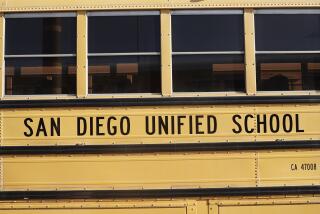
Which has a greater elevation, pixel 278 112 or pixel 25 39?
Answer: pixel 25 39

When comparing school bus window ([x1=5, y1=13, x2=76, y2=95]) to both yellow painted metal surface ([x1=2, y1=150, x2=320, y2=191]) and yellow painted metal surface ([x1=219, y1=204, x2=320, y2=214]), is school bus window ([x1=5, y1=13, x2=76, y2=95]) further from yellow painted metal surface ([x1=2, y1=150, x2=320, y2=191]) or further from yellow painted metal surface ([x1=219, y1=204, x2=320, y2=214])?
yellow painted metal surface ([x1=219, y1=204, x2=320, y2=214])

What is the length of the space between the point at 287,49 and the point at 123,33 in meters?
1.32

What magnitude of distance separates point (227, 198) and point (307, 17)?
5.19 feet

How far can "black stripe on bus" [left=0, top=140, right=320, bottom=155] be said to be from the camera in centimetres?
355

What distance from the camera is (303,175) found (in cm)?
360

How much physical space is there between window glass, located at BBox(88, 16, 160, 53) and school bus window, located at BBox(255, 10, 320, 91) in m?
0.85

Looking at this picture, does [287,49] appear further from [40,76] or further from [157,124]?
[40,76]

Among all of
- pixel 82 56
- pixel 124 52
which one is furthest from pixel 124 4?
pixel 82 56

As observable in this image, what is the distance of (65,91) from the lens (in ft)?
12.0

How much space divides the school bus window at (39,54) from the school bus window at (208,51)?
2.76 ft

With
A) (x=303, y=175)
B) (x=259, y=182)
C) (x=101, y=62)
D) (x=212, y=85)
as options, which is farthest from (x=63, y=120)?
(x=303, y=175)

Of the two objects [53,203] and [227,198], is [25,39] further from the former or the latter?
[227,198]

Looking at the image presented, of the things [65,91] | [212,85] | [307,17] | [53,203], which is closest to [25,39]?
[65,91]

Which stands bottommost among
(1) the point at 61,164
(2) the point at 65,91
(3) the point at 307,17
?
(1) the point at 61,164
